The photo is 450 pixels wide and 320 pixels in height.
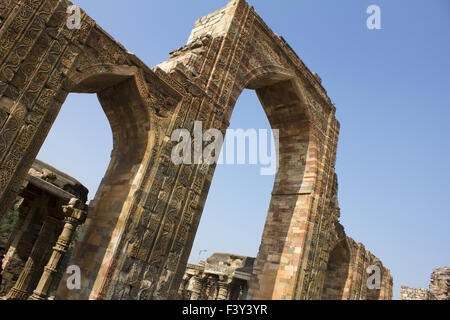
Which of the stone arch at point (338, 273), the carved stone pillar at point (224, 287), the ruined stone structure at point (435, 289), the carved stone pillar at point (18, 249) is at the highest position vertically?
the ruined stone structure at point (435, 289)

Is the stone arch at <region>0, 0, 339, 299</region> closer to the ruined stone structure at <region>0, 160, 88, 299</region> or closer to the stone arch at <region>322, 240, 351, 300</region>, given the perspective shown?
the ruined stone structure at <region>0, 160, 88, 299</region>

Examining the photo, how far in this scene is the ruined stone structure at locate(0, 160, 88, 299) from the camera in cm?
935

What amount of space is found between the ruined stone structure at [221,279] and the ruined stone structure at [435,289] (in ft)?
36.4

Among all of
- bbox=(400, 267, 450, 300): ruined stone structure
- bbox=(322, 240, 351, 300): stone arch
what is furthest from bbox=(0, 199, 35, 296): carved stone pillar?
bbox=(400, 267, 450, 300): ruined stone structure

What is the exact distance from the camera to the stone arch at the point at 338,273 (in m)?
13.5

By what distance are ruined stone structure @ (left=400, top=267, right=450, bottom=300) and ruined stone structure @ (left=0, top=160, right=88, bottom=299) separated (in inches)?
755

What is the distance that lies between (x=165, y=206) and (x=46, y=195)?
6.45m

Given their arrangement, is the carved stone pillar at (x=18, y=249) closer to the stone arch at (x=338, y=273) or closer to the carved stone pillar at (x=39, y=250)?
the carved stone pillar at (x=39, y=250)

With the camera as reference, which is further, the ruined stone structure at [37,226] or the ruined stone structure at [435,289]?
the ruined stone structure at [435,289]

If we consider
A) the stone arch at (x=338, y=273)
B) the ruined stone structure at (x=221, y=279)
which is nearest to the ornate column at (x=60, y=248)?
the ruined stone structure at (x=221, y=279)

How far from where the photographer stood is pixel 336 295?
531 inches

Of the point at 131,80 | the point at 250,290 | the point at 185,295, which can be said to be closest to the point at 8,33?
the point at 131,80

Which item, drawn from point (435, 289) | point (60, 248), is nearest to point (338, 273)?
point (435, 289)

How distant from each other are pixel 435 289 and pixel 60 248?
2109 cm
